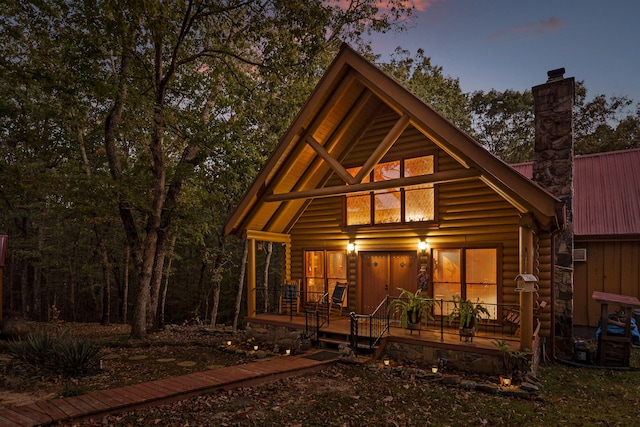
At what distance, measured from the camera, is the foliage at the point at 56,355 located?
8227 millimetres

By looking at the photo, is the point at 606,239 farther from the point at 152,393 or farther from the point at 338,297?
the point at 152,393

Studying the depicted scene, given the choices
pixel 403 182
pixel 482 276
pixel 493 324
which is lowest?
pixel 493 324

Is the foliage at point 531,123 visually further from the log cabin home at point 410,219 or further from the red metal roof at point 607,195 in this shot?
the log cabin home at point 410,219

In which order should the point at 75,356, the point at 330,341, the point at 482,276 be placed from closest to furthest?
the point at 75,356 → the point at 330,341 → the point at 482,276

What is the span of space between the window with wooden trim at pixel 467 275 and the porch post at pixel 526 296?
2.01m

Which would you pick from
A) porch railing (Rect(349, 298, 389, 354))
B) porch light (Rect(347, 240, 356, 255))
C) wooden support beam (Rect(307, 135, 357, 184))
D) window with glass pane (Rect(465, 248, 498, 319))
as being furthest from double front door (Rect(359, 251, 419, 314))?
wooden support beam (Rect(307, 135, 357, 184))

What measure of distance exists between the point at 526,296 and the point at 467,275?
2.96 metres

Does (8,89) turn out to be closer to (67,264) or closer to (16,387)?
(67,264)

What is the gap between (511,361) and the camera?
8.42 meters

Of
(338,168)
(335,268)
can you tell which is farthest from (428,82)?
(338,168)

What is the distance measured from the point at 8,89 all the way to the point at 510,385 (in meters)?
24.3

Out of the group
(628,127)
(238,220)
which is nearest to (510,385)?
(238,220)

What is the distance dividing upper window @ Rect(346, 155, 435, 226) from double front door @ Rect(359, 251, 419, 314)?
3.60 ft

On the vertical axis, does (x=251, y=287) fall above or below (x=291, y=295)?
above
